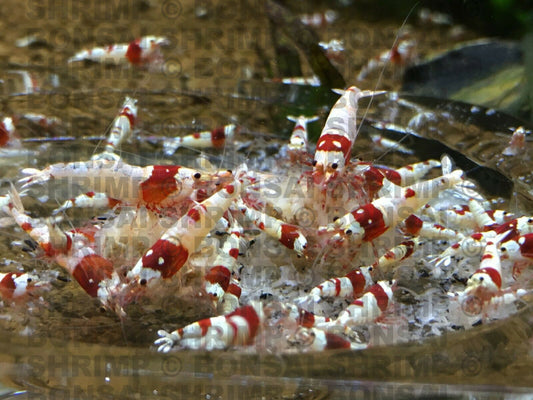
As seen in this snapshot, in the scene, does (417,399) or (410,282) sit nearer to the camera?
(417,399)

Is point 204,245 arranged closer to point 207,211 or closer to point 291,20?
point 207,211

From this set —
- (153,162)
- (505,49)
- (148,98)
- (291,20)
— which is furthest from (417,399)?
(505,49)

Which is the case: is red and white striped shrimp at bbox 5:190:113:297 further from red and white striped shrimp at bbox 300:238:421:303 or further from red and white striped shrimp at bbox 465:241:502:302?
red and white striped shrimp at bbox 465:241:502:302

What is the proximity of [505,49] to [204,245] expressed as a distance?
2.40 metres

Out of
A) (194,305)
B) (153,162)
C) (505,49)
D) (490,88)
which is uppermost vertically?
(505,49)

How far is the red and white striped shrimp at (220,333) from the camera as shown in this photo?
3.99ft

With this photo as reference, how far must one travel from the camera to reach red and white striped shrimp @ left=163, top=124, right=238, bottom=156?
7.95ft

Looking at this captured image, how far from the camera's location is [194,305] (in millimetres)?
1492

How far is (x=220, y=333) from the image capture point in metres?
1.24

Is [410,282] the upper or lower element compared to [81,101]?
lower

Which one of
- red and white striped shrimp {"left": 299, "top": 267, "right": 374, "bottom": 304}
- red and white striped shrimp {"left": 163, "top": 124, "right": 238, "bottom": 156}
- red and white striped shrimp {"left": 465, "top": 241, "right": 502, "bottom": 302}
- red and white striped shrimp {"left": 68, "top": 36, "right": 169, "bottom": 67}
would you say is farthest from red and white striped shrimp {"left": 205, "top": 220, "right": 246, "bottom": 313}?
red and white striped shrimp {"left": 68, "top": 36, "right": 169, "bottom": 67}

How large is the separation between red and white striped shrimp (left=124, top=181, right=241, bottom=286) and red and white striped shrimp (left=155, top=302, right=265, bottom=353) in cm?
18

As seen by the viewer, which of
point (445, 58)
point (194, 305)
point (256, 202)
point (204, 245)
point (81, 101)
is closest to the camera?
point (194, 305)

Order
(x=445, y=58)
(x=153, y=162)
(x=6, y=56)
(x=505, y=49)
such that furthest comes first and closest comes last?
(x=6, y=56), (x=445, y=58), (x=505, y=49), (x=153, y=162)
